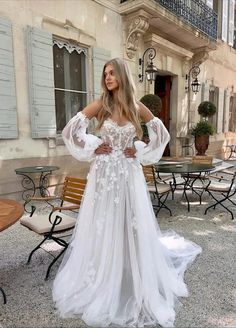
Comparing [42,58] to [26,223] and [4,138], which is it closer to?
[4,138]

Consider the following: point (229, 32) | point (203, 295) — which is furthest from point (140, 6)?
point (229, 32)

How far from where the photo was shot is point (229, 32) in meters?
10.6

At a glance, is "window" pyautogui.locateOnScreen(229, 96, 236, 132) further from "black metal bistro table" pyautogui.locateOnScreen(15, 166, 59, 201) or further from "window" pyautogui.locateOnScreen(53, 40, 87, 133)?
"black metal bistro table" pyautogui.locateOnScreen(15, 166, 59, 201)

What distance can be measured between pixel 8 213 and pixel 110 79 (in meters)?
1.24

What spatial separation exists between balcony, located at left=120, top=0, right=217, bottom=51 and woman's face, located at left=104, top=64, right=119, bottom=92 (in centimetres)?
474

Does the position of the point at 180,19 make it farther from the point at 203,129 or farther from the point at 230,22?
the point at 230,22

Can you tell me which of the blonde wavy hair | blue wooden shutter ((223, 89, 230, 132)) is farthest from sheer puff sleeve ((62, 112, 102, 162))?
blue wooden shutter ((223, 89, 230, 132))

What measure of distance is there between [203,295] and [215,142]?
361 inches

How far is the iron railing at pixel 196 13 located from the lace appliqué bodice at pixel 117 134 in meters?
5.29

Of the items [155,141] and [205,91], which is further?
[205,91]

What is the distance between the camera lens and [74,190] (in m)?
2.88

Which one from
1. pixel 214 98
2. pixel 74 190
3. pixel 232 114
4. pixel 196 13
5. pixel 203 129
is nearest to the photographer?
pixel 74 190

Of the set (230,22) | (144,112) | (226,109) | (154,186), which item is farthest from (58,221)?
(230,22)

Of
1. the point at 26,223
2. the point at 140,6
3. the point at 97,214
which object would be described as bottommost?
the point at 26,223
